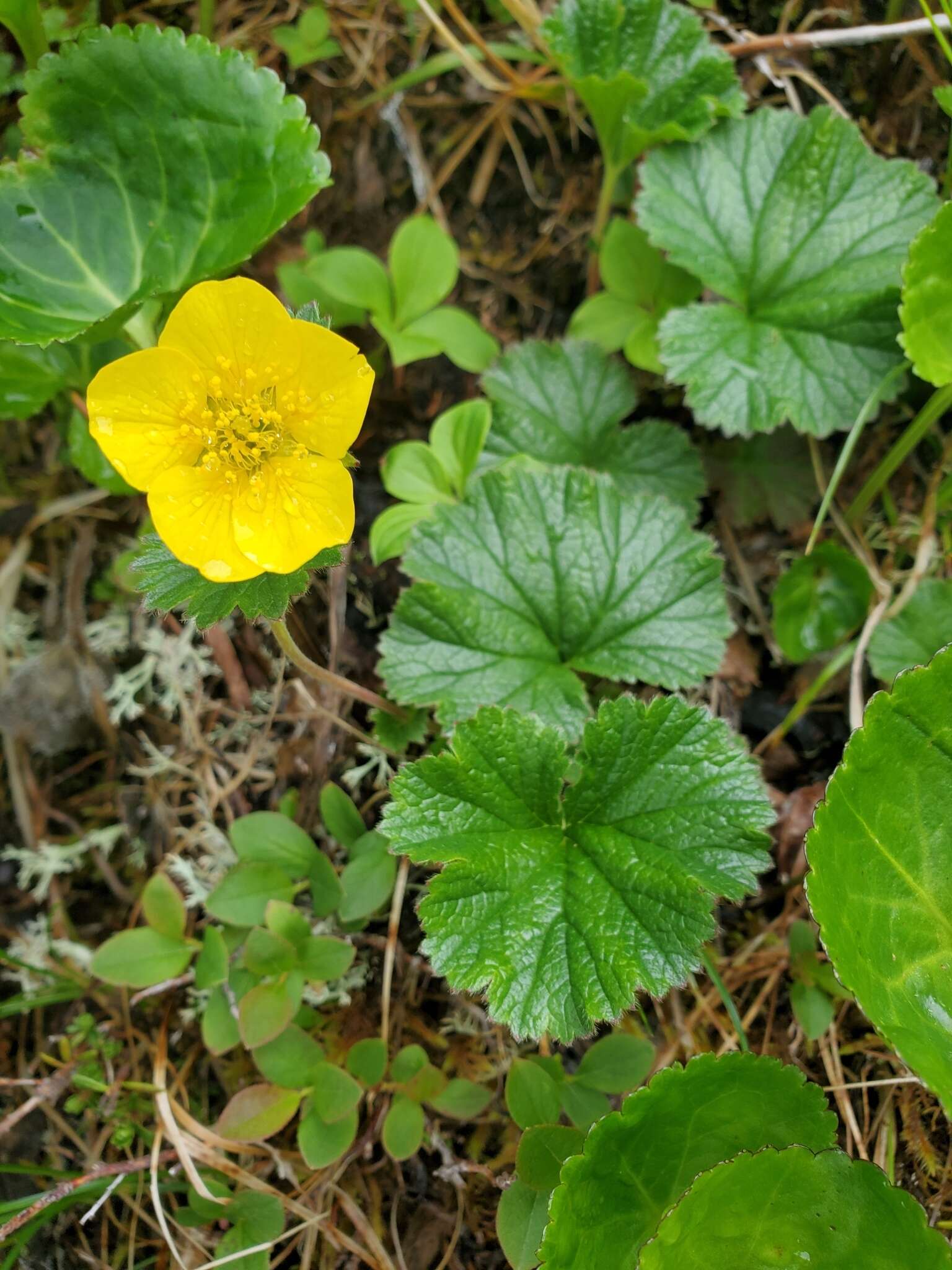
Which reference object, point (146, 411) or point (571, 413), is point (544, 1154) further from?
point (571, 413)

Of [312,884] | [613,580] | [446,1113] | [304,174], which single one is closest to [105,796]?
[312,884]

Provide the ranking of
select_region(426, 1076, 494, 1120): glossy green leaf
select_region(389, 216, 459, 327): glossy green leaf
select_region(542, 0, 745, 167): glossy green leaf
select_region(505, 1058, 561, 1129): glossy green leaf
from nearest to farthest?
select_region(505, 1058, 561, 1129): glossy green leaf → select_region(426, 1076, 494, 1120): glossy green leaf → select_region(542, 0, 745, 167): glossy green leaf → select_region(389, 216, 459, 327): glossy green leaf

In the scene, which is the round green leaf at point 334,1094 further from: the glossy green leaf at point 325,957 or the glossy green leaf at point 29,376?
the glossy green leaf at point 29,376

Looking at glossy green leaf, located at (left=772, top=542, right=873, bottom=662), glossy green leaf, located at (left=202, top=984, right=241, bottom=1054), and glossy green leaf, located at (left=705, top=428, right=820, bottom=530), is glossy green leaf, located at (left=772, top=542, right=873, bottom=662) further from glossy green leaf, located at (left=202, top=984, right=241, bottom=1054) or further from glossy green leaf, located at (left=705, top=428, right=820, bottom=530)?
glossy green leaf, located at (left=202, top=984, right=241, bottom=1054)

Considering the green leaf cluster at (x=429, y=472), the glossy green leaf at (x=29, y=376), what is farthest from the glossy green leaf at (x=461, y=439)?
the glossy green leaf at (x=29, y=376)

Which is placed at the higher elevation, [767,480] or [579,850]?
[767,480]

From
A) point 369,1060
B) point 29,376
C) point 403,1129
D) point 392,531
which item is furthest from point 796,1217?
point 29,376

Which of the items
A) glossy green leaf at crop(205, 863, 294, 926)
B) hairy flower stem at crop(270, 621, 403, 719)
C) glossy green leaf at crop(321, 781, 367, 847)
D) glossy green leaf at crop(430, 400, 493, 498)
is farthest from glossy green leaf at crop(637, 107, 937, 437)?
glossy green leaf at crop(205, 863, 294, 926)
